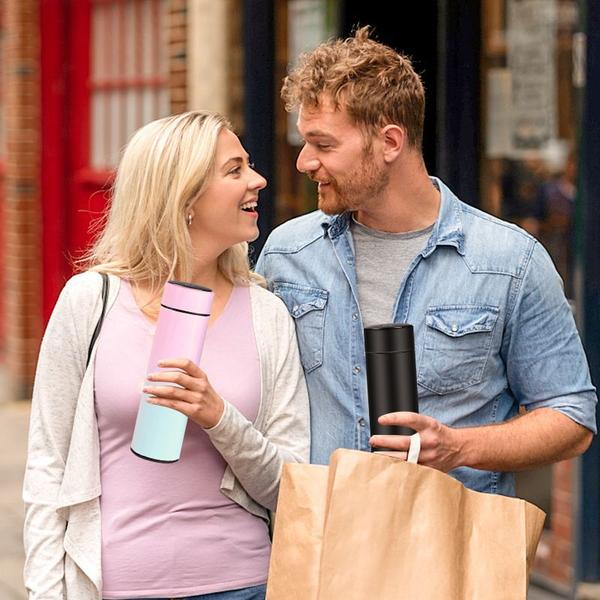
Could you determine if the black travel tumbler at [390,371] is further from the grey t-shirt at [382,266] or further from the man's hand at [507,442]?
the grey t-shirt at [382,266]

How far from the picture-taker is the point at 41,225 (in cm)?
1000

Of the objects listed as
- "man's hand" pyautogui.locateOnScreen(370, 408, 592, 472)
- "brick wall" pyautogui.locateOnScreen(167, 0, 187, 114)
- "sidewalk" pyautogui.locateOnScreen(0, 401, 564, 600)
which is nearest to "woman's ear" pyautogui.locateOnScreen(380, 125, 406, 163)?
"man's hand" pyautogui.locateOnScreen(370, 408, 592, 472)

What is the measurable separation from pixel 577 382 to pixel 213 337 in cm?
76

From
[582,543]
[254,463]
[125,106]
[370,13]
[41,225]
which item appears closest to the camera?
[254,463]

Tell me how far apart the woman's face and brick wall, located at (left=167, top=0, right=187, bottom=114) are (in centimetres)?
430

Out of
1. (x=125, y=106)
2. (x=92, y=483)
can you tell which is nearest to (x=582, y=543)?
(x=92, y=483)

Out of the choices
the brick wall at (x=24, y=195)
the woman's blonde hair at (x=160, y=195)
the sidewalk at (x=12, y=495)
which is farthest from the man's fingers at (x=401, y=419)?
the brick wall at (x=24, y=195)

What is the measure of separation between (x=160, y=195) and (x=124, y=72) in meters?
6.33

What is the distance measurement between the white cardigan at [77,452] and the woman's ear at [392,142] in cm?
46

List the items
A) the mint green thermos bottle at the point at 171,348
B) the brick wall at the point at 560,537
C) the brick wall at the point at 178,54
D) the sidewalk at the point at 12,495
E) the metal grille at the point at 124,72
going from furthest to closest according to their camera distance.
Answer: the metal grille at the point at 124,72 < the brick wall at the point at 178,54 < the sidewalk at the point at 12,495 < the brick wall at the point at 560,537 < the mint green thermos bottle at the point at 171,348

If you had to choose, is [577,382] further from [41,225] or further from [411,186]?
[41,225]

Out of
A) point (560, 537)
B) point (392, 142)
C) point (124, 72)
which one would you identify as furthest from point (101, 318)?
point (124, 72)

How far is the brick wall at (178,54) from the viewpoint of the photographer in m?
7.45

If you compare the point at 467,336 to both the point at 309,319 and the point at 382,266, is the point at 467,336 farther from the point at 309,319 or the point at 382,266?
the point at 309,319
